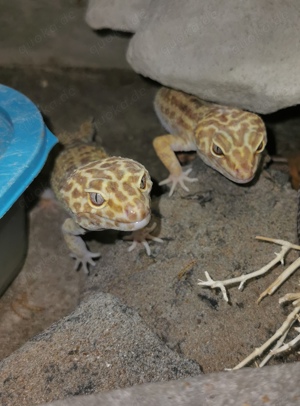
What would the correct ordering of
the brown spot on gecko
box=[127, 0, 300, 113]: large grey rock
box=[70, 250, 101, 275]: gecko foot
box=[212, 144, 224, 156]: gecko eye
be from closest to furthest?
the brown spot on gecko
box=[127, 0, 300, 113]: large grey rock
box=[212, 144, 224, 156]: gecko eye
box=[70, 250, 101, 275]: gecko foot

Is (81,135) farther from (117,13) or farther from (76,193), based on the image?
(76,193)

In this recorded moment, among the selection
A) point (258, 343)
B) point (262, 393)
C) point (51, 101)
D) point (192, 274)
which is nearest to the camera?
point (262, 393)

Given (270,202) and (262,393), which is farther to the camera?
(270,202)

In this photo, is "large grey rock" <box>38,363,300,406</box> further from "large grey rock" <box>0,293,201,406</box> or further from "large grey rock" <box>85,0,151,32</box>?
"large grey rock" <box>85,0,151,32</box>

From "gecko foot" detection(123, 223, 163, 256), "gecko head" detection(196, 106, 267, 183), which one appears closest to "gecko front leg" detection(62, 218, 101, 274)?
"gecko foot" detection(123, 223, 163, 256)

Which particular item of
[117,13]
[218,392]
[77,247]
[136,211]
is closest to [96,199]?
[136,211]

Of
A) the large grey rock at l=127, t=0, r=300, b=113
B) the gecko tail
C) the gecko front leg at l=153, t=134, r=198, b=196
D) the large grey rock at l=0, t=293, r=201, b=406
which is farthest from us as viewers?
the gecko tail

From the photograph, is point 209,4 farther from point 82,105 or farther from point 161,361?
point 161,361

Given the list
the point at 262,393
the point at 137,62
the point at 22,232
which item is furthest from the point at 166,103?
the point at 262,393
